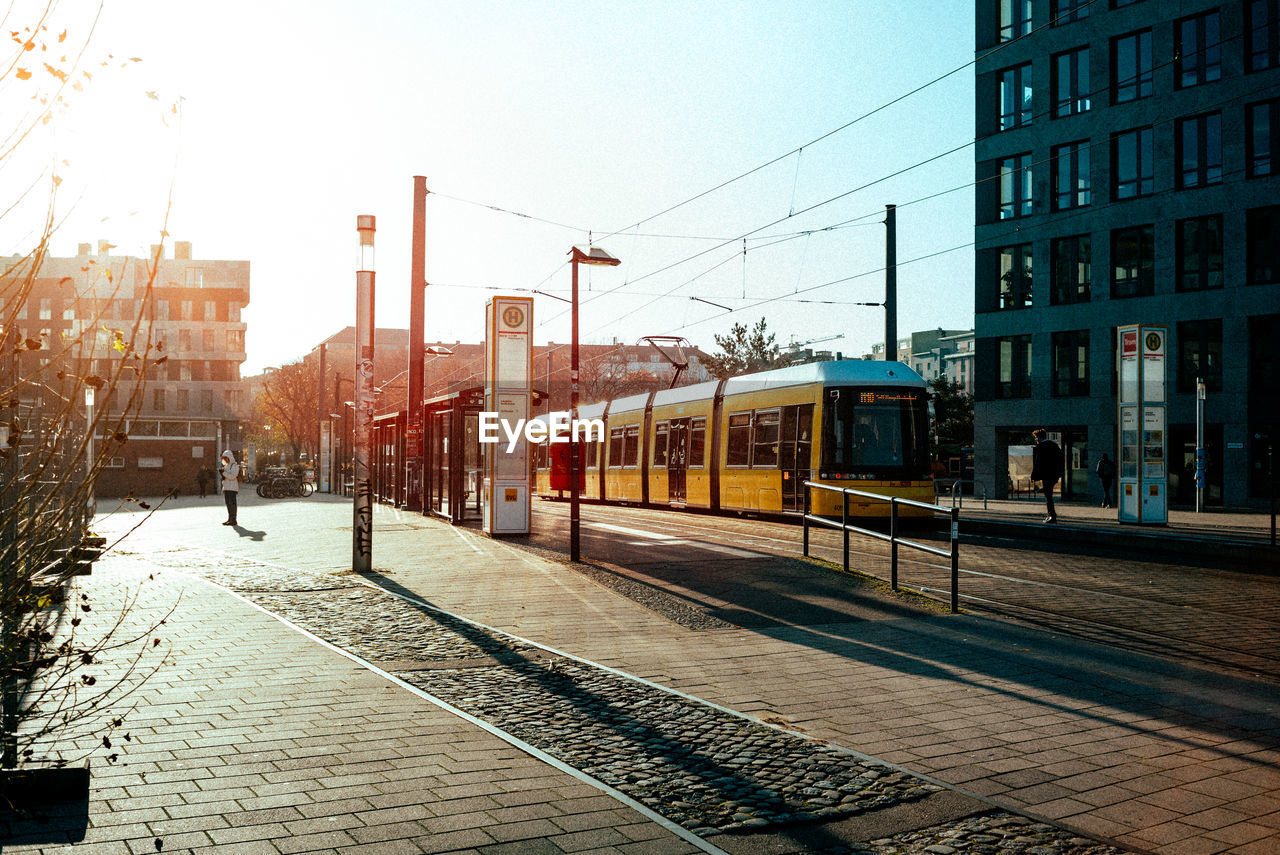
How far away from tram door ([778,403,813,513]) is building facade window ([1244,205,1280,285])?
64.7ft

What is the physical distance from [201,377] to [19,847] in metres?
79.9

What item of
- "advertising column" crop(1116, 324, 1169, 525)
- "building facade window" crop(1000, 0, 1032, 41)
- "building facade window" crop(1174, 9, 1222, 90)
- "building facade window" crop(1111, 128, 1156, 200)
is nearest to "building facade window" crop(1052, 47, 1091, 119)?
"building facade window" crop(1000, 0, 1032, 41)

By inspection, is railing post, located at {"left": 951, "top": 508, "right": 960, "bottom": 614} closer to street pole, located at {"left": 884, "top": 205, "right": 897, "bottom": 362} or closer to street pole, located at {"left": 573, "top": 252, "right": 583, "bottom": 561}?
street pole, located at {"left": 573, "top": 252, "right": 583, "bottom": 561}

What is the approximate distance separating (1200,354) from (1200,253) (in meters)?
3.10

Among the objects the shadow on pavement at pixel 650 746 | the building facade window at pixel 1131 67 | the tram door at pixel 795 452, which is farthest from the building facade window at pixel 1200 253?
the shadow on pavement at pixel 650 746

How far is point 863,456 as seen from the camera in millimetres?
20594

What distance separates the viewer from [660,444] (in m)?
29.6

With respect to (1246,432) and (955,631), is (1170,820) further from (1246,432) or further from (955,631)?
(1246,432)

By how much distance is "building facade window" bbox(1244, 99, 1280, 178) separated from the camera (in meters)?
33.1

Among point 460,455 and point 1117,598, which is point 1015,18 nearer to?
point 460,455

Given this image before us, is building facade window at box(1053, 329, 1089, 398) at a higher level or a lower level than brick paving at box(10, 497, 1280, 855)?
higher

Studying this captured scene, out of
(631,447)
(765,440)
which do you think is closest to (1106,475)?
(631,447)

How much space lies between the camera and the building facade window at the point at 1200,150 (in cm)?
3462

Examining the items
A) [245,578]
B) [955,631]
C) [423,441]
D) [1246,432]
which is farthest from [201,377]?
[955,631]
